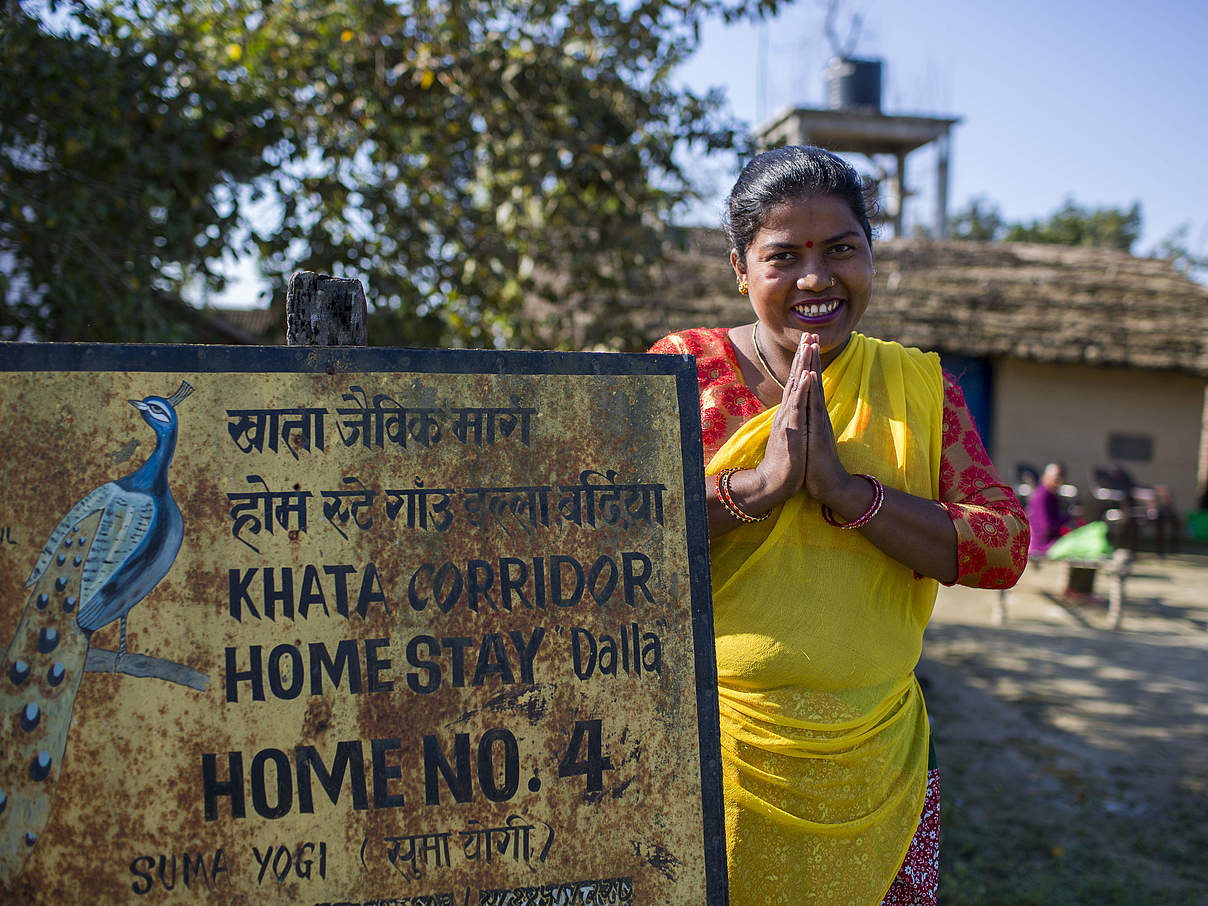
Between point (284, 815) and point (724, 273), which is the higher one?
point (724, 273)

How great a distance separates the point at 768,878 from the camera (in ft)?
5.31

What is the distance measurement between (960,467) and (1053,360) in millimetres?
12086

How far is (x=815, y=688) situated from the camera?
164 centimetres

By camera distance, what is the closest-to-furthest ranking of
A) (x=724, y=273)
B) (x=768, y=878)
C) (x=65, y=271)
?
(x=768, y=878) < (x=65, y=271) < (x=724, y=273)

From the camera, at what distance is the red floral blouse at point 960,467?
1619mm

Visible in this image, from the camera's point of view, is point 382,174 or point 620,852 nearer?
point 620,852

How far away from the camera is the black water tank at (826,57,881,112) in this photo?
40.9 feet

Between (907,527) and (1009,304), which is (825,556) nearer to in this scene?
(907,527)

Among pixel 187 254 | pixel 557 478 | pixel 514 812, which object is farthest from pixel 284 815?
pixel 187 254

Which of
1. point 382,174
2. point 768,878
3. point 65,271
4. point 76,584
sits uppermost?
point 382,174

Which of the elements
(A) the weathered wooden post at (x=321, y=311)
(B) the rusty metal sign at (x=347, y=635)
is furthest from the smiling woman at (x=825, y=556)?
(A) the weathered wooden post at (x=321, y=311)

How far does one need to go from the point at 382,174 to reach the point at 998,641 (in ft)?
18.0

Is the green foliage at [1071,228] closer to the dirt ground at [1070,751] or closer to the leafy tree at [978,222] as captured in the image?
the leafy tree at [978,222]

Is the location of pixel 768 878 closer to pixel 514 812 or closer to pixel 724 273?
pixel 514 812
